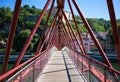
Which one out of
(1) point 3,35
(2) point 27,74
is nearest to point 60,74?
(2) point 27,74

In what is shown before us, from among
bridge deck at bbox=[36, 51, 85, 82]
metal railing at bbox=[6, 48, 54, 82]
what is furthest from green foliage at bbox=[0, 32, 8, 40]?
metal railing at bbox=[6, 48, 54, 82]

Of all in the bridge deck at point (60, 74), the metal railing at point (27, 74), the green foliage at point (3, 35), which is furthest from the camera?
the green foliage at point (3, 35)

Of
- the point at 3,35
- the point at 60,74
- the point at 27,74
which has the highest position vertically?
the point at 3,35

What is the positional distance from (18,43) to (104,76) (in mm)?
116114

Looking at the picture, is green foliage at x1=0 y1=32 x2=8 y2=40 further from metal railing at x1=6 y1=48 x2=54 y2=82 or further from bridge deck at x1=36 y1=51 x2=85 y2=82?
metal railing at x1=6 y1=48 x2=54 y2=82

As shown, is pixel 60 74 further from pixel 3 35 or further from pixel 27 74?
pixel 3 35

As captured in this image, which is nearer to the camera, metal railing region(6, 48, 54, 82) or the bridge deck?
metal railing region(6, 48, 54, 82)

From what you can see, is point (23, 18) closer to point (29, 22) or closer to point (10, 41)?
point (29, 22)

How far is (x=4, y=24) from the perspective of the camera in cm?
16238

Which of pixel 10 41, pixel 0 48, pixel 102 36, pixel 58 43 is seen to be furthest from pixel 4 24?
pixel 10 41

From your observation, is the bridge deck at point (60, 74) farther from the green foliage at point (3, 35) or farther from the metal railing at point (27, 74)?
the green foliage at point (3, 35)

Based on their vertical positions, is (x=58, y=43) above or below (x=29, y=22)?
below

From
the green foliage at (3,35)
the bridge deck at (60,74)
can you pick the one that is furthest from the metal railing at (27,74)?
A: the green foliage at (3,35)

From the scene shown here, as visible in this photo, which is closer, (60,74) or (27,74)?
(27,74)
